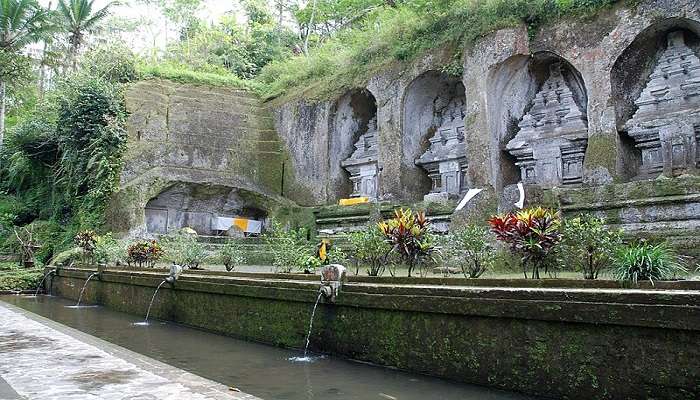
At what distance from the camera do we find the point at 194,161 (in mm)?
18578

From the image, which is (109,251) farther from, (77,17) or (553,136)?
(77,17)

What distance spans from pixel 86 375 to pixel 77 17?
28659mm

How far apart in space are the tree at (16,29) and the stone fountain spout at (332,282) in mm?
23226

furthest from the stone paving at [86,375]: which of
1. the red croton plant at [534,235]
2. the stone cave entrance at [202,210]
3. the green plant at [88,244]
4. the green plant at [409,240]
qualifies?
the stone cave entrance at [202,210]

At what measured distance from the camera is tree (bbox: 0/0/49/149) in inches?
932

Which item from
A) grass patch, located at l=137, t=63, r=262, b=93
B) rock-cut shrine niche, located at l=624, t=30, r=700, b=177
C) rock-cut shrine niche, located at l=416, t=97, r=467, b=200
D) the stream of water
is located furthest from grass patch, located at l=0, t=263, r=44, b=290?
rock-cut shrine niche, located at l=624, t=30, r=700, b=177

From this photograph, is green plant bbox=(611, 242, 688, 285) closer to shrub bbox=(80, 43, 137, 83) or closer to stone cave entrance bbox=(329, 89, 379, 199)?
stone cave entrance bbox=(329, 89, 379, 199)

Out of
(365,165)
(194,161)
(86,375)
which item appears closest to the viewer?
(86,375)

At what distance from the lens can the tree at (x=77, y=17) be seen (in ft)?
91.1

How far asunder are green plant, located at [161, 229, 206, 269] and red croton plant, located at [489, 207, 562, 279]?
21.0 feet

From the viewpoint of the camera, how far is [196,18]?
3412 cm

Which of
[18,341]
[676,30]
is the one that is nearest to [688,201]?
[676,30]

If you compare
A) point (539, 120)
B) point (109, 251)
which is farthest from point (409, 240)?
point (539, 120)

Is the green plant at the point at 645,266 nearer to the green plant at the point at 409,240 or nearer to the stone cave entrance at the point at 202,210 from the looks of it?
the green plant at the point at 409,240
